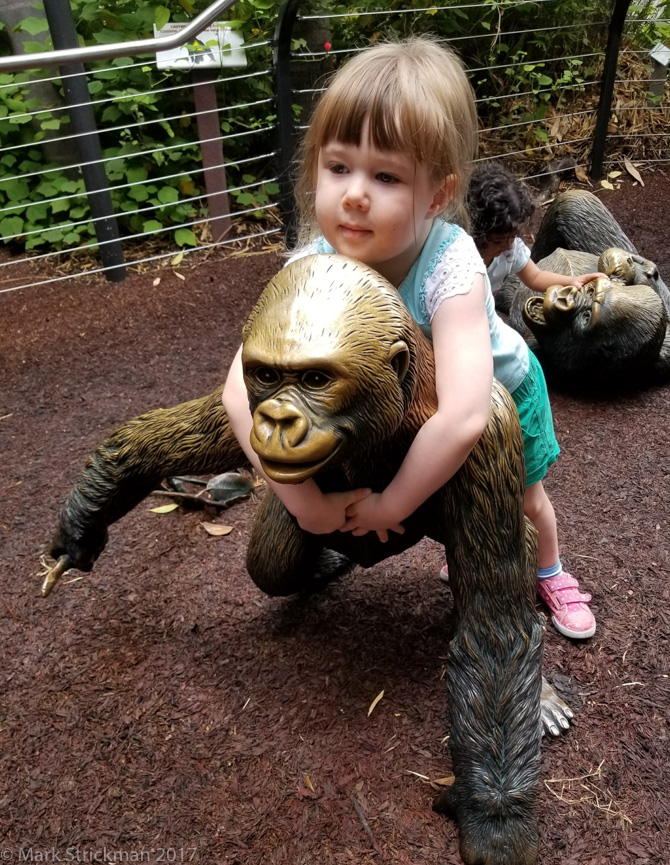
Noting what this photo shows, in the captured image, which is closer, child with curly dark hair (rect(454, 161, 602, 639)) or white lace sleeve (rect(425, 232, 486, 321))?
white lace sleeve (rect(425, 232, 486, 321))

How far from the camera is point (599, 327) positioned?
3072 mm

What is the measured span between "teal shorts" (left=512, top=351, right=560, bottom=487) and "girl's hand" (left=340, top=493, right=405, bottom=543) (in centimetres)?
56

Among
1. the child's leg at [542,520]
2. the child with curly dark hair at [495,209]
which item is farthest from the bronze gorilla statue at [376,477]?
the child with curly dark hair at [495,209]

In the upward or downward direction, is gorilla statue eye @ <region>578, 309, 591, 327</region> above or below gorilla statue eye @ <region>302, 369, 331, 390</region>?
below

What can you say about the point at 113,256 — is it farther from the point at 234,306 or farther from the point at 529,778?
the point at 529,778

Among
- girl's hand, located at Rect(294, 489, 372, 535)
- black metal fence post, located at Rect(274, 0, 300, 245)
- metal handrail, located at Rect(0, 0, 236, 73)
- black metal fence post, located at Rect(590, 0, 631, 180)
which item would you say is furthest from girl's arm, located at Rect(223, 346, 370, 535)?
→ black metal fence post, located at Rect(590, 0, 631, 180)

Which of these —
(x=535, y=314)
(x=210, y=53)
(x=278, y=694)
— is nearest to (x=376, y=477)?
(x=278, y=694)

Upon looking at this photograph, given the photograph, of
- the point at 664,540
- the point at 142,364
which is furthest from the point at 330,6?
the point at 664,540

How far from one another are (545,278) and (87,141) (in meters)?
2.47

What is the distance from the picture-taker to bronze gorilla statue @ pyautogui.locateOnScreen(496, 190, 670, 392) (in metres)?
3.06

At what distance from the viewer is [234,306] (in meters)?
4.08

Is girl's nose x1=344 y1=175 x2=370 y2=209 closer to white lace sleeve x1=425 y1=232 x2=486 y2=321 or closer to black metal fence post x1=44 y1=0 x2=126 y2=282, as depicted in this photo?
white lace sleeve x1=425 y1=232 x2=486 y2=321

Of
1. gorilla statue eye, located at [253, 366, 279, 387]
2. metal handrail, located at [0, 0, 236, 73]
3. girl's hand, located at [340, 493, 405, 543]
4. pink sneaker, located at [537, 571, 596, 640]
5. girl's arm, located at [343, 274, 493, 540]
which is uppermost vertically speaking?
metal handrail, located at [0, 0, 236, 73]

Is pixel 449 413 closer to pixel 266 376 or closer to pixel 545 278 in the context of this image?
pixel 266 376
